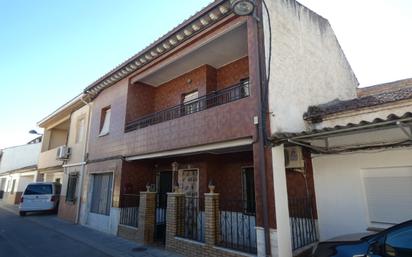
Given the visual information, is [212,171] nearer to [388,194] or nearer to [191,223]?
[191,223]

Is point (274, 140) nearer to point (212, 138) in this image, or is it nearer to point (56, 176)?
point (212, 138)

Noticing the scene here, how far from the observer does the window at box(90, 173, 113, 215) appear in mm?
11523

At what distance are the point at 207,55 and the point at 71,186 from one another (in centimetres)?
1083

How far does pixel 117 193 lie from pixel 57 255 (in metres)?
3.10

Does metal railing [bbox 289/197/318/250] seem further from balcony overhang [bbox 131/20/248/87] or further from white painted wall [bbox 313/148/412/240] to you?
balcony overhang [bbox 131/20/248/87]

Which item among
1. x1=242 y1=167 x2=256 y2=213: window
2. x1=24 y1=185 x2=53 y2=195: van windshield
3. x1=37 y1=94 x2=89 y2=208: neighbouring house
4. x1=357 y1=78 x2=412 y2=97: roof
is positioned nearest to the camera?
x1=242 y1=167 x2=256 y2=213: window

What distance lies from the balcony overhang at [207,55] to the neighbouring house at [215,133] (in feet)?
0.13

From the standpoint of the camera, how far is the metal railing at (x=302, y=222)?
6.66 m

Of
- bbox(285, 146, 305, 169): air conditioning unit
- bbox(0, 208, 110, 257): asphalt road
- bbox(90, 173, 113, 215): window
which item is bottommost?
bbox(0, 208, 110, 257): asphalt road

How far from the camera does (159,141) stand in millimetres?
8961

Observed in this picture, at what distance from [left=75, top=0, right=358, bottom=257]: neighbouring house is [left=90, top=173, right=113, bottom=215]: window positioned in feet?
0.17

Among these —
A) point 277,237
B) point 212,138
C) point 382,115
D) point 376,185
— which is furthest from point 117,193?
point 382,115

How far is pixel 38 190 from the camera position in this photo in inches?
652

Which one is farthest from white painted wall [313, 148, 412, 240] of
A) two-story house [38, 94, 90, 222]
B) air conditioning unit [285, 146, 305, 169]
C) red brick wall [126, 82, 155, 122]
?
two-story house [38, 94, 90, 222]
